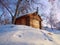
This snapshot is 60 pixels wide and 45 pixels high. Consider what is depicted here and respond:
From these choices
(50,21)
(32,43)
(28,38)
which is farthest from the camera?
(50,21)

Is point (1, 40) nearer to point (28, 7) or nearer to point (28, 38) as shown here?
point (28, 38)

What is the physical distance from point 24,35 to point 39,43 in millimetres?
995

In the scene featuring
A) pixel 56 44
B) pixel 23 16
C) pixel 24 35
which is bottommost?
pixel 56 44

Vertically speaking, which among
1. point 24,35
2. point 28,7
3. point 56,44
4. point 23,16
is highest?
point 28,7

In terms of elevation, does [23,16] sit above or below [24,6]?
below

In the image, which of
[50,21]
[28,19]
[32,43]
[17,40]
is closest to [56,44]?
[32,43]

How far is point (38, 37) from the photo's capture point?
6.59 m

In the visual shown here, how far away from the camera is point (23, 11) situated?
85.1 ft

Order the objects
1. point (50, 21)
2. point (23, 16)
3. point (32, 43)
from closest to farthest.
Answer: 1. point (32, 43)
2. point (23, 16)
3. point (50, 21)

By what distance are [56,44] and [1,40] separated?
2603 millimetres

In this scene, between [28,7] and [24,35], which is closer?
[24,35]

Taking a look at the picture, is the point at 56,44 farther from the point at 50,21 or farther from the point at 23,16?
the point at 50,21

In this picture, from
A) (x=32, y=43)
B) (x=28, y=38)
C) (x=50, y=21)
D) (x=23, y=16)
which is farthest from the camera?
(x=50, y=21)

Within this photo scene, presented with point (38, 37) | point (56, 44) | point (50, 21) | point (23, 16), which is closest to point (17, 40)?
point (38, 37)
